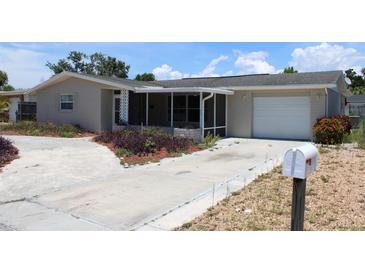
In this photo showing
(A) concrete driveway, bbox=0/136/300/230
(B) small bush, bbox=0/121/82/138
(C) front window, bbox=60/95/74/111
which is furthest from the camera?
(C) front window, bbox=60/95/74/111

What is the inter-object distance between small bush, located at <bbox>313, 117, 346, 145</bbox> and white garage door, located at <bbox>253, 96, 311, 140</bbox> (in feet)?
4.54

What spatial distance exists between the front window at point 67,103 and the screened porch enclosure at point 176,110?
2813 millimetres

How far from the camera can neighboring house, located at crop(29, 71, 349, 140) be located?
16719 mm

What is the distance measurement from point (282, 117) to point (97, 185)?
12.0 m

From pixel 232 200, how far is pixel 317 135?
10.6 meters

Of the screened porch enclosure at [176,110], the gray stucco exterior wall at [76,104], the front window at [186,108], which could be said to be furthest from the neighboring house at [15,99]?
the front window at [186,108]

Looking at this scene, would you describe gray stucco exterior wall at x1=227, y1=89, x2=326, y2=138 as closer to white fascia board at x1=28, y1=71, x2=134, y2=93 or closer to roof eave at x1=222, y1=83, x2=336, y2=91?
roof eave at x1=222, y1=83, x2=336, y2=91

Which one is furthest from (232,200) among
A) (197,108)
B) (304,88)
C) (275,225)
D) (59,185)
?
(197,108)

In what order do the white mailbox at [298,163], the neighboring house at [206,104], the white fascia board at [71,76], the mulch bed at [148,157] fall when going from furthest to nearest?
the white fascia board at [71,76] → the neighboring house at [206,104] → the mulch bed at [148,157] → the white mailbox at [298,163]

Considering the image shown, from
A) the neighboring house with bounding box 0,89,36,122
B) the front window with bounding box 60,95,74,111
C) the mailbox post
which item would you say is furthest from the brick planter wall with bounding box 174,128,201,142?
the neighboring house with bounding box 0,89,36,122

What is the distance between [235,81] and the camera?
66.0ft

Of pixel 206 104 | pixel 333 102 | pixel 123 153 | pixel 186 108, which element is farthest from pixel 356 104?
pixel 123 153

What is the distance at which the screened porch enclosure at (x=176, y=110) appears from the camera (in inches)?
741

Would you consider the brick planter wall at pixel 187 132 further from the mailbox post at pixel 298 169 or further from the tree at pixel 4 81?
the tree at pixel 4 81
